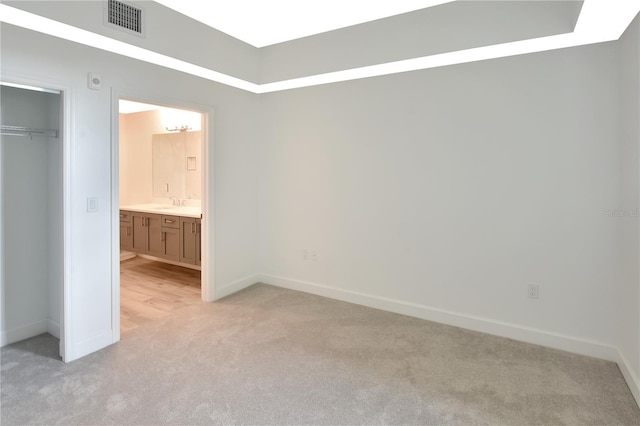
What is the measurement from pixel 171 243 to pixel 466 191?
151 inches

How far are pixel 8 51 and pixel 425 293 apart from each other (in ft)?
12.3

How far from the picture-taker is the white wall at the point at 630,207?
235cm

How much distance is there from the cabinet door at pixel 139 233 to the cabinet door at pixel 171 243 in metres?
0.43

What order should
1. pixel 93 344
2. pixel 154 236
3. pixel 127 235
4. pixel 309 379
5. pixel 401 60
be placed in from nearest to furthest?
pixel 309 379, pixel 93 344, pixel 401 60, pixel 154 236, pixel 127 235

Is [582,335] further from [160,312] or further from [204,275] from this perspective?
[160,312]

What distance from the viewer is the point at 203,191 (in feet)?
12.9

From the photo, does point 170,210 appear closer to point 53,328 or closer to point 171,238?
point 171,238

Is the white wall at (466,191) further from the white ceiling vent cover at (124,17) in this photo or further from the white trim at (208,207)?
the white ceiling vent cover at (124,17)

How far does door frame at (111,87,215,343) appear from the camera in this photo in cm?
299

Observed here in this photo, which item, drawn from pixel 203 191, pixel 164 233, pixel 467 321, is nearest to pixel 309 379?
pixel 467 321

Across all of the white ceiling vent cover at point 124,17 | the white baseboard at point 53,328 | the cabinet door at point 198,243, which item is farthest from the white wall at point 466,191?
the white baseboard at point 53,328

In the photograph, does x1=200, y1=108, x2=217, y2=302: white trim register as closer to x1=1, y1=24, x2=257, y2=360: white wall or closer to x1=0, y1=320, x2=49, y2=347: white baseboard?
x1=1, y1=24, x2=257, y2=360: white wall

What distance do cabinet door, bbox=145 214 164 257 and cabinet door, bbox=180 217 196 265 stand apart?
43cm

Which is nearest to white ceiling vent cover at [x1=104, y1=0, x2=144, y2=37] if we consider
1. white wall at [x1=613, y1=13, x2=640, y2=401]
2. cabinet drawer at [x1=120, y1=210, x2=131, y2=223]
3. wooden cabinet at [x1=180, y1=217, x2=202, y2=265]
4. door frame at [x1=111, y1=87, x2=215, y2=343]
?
door frame at [x1=111, y1=87, x2=215, y2=343]
